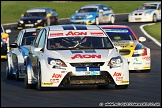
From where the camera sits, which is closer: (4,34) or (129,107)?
(129,107)

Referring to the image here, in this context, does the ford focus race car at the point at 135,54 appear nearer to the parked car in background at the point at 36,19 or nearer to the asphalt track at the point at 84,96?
the asphalt track at the point at 84,96

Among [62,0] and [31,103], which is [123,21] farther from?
[31,103]

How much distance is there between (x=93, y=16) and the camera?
47.4 metres

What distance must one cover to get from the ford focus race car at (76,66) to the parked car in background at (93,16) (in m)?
31.9

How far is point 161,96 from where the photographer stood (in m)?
12.9

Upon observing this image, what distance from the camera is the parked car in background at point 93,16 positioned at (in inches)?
1860

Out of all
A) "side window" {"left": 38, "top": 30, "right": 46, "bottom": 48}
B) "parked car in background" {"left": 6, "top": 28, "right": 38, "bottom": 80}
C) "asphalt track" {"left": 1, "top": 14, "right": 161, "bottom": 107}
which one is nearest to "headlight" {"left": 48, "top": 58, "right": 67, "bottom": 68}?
"asphalt track" {"left": 1, "top": 14, "right": 161, "bottom": 107}

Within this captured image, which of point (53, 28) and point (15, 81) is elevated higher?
point (53, 28)

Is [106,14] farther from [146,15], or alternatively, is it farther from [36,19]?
[36,19]

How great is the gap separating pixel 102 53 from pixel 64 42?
3.43 feet

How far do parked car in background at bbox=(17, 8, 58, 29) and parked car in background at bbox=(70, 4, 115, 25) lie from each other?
1.62 metres

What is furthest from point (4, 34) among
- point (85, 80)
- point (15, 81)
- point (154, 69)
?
point (85, 80)

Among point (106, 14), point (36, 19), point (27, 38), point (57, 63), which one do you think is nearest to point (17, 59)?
point (27, 38)

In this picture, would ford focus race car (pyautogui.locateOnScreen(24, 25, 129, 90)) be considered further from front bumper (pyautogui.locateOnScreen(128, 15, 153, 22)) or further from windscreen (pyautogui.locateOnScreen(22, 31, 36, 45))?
front bumper (pyautogui.locateOnScreen(128, 15, 153, 22))
